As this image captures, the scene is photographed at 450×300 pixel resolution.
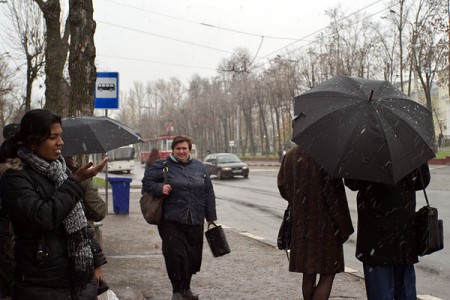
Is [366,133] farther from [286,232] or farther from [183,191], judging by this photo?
[183,191]

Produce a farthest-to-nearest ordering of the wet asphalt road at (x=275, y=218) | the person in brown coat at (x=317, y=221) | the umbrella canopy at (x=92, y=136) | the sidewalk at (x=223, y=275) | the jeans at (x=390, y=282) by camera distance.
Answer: the wet asphalt road at (x=275, y=218) → the sidewalk at (x=223, y=275) → the umbrella canopy at (x=92, y=136) → the person in brown coat at (x=317, y=221) → the jeans at (x=390, y=282)

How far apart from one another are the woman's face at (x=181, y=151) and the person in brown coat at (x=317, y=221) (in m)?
1.94

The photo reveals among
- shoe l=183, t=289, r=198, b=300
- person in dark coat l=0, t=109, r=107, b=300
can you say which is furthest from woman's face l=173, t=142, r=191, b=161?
person in dark coat l=0, t=109, r=107, b=300

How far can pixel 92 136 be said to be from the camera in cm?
509

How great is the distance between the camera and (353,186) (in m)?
4.54

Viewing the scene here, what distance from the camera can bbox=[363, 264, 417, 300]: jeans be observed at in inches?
176

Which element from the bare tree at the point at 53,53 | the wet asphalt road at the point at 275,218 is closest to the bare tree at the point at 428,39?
the wet asphalt road at the point at 275,218

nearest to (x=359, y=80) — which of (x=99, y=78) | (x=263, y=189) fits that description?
(x=99, y=78)

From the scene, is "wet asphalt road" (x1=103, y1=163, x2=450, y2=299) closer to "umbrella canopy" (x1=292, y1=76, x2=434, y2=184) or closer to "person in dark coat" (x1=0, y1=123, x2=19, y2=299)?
"umbrella canopy" (x1=292, y1=76, x2=434, y2=184)

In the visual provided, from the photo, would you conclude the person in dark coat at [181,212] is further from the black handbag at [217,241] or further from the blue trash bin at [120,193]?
the blue trash bin at [120,193]

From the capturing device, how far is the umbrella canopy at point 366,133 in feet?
13.3

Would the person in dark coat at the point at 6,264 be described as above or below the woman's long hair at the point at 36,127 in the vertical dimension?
below

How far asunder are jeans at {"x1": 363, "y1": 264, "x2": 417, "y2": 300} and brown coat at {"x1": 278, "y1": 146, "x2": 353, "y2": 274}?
303 millimetres

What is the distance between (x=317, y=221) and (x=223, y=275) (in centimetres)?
331
